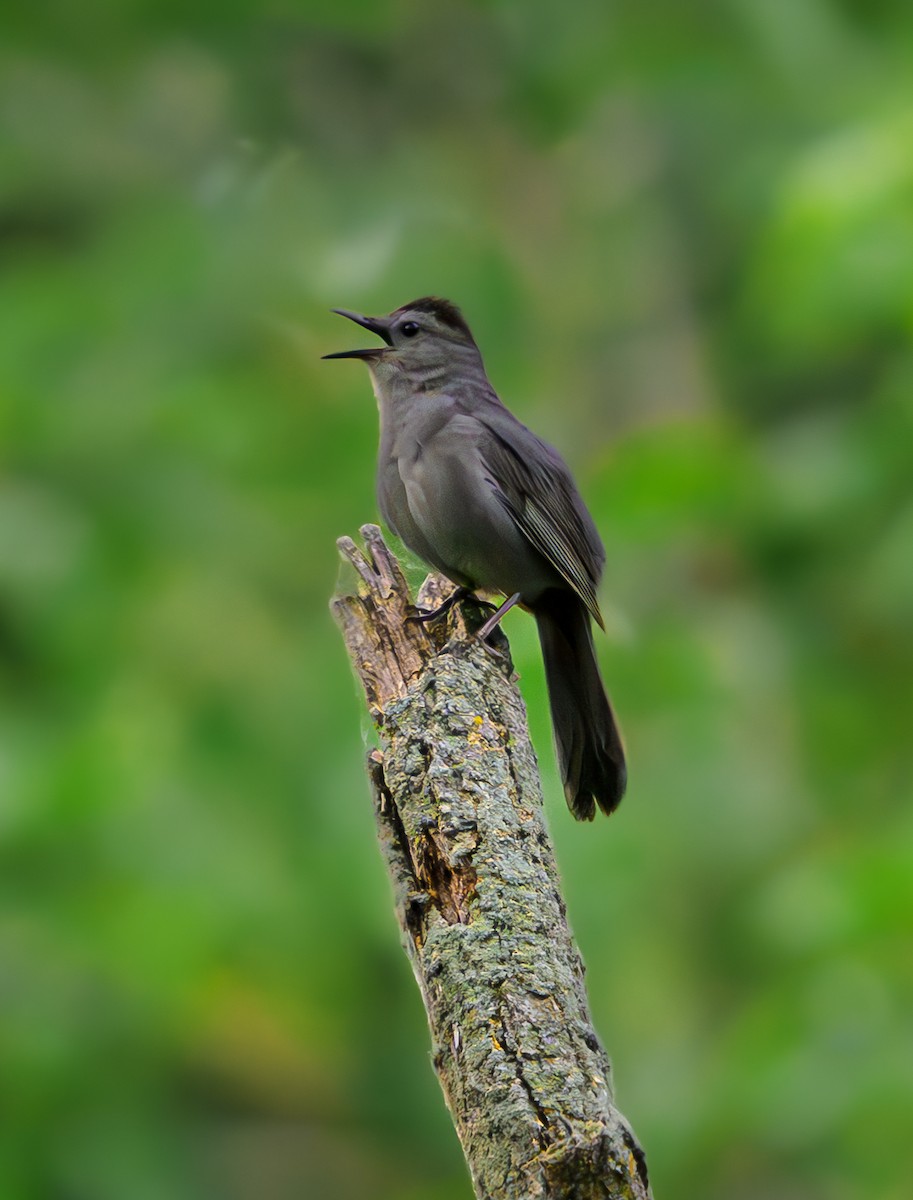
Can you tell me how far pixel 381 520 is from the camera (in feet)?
13.3

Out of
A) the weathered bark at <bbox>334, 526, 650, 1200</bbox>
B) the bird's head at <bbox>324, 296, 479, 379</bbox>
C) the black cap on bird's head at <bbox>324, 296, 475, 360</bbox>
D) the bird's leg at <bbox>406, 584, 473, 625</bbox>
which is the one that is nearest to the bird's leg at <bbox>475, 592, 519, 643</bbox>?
the bird's leg at <bbox>406, 584, 473, 625</bbox>

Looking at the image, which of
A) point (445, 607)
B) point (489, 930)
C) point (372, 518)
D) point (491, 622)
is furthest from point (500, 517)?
point (372, 518)

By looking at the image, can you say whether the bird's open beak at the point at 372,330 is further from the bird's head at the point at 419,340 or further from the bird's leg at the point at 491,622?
the bird's leg at the point at 491,622

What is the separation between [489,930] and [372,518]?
3577 millimetres

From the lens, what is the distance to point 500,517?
12.9 feet

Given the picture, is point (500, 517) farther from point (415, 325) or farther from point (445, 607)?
point (415, 325)

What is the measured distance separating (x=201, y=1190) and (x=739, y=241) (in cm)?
543

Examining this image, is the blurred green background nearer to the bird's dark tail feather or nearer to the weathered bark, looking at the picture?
the bird's dark tail feather

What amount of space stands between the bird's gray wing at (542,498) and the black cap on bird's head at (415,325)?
410mm

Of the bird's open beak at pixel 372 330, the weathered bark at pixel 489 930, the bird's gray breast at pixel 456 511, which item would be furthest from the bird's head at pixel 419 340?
the weathered bark at pixel 489 930

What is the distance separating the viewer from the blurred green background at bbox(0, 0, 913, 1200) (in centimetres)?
538

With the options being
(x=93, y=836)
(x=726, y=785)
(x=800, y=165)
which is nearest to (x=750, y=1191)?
(x=726, y=785)

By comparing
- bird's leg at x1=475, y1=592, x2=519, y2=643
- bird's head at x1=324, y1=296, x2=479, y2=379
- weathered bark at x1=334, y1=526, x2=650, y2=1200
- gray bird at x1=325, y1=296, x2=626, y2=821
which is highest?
bird's head at x1=324, y1=296, x2=479, y2=379

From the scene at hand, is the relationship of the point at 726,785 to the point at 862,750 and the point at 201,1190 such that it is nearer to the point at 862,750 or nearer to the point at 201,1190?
the point at 862,750
